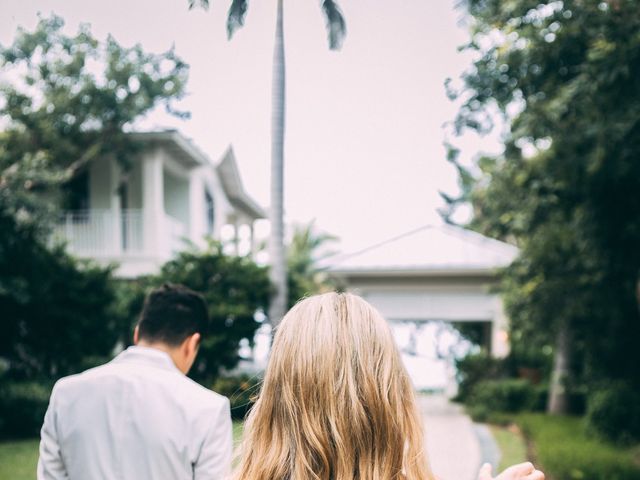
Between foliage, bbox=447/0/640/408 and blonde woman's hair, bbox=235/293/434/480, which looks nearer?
blonde woman's hair, bbox=235/293/434/480

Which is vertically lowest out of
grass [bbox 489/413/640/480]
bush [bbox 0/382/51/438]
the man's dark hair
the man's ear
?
grass [bbox 489/413/640/480]

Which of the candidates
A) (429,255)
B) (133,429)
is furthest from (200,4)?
(429,255)

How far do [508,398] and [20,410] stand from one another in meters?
11.6

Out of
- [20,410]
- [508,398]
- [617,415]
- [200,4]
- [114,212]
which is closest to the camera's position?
[200,4]

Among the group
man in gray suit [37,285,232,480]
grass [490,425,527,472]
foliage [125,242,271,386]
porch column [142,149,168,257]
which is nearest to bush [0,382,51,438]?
foliage [125,242,271,386]

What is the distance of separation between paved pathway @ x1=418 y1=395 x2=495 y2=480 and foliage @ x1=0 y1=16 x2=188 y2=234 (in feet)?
22.5

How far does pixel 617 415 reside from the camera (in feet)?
36.4

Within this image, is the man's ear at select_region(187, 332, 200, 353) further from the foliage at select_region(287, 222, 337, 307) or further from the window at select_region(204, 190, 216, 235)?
the window at select_region(204, 190, 216, 235)

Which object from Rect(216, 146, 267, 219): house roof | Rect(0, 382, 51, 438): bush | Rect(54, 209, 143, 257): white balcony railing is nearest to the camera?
Rect(0, 382, 51, 438): bush

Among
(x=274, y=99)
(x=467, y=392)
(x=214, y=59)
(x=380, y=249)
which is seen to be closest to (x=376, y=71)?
(x=274, y=99)

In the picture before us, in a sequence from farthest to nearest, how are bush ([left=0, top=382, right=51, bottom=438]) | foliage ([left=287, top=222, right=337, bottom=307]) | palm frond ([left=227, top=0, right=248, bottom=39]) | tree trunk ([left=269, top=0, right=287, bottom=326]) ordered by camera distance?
1. foliage ([left=287, top=222, right=337, bottom=307])
2. bush ([left=0, top=382, right=51, bottom=438])
3. tree trunk ([left=269, top=0, right=287, bottom=326])
4. palm frond ([left=227, top=0, right=248, bottom=39])

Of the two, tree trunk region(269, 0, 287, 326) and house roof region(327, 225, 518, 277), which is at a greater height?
tree trunk region(269, 0, 287, 326)

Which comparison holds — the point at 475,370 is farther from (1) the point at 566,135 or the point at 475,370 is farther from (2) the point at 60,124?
(1) the point at 566,135

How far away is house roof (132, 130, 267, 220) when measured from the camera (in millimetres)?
14078
